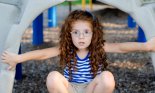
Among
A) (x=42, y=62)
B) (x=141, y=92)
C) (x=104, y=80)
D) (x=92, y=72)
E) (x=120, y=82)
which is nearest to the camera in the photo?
(x=104, y=80)

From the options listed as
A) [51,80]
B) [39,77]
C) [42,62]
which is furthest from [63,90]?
[42,62]

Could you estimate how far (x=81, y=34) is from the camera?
6.50ft

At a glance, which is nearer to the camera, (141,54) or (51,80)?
(51,80)

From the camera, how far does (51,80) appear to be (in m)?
1.97

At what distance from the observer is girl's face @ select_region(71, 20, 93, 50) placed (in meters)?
1.99

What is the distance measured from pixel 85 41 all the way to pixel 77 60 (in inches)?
5.2

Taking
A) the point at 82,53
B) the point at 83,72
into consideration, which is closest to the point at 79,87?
the point at 83,72

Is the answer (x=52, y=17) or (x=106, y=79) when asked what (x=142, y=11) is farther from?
(x=52, y=17)

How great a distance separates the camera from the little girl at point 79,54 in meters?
1.98

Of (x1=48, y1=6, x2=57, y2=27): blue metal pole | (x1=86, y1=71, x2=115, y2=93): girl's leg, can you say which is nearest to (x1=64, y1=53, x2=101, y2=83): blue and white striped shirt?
(x1=86, y1=71, x2=115, y2=93): girl's leg

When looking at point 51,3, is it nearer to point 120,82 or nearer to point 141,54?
point 120,82

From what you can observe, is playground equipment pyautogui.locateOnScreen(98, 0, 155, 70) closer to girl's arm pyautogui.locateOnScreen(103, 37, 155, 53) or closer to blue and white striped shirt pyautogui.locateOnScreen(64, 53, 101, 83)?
girl's arm pyautogui.locateOnScreen(103, 37, 155, 53)

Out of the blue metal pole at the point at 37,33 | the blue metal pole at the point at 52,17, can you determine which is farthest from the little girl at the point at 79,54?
the blue metal pole at the point at 52,17

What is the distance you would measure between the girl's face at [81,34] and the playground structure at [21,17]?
0.15 meters
